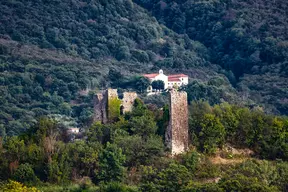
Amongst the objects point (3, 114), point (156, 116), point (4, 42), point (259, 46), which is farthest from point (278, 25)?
point (156, 116)

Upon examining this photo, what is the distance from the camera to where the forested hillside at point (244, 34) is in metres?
99.9

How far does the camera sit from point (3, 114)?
87.6 metres

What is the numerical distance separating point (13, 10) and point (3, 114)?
32.6 meters

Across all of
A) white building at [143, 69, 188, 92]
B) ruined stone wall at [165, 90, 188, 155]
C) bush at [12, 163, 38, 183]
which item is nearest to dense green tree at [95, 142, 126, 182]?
ruined stone wall at [165, 90, 188, 155]

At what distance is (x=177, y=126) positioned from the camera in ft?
181

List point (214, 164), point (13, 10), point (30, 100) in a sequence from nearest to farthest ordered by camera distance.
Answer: point (214, 164)
point (30, 100)
point (13, 10)

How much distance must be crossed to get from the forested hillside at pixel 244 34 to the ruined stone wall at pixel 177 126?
125 ft

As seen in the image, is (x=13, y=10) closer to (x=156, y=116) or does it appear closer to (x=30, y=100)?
(x=30, y=100)

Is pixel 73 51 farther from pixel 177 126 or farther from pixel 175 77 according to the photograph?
pixel 177 126

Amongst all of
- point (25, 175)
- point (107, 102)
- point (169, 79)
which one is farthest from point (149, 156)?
point (169, 79)

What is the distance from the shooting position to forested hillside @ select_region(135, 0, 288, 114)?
99.9 m

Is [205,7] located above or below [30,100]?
above

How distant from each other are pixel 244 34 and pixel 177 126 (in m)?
60.5

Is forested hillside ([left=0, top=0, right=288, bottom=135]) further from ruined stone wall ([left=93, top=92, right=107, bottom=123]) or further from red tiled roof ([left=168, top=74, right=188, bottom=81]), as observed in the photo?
ruined stone wall ([left=93, top=92, right=107, bottom=123])
